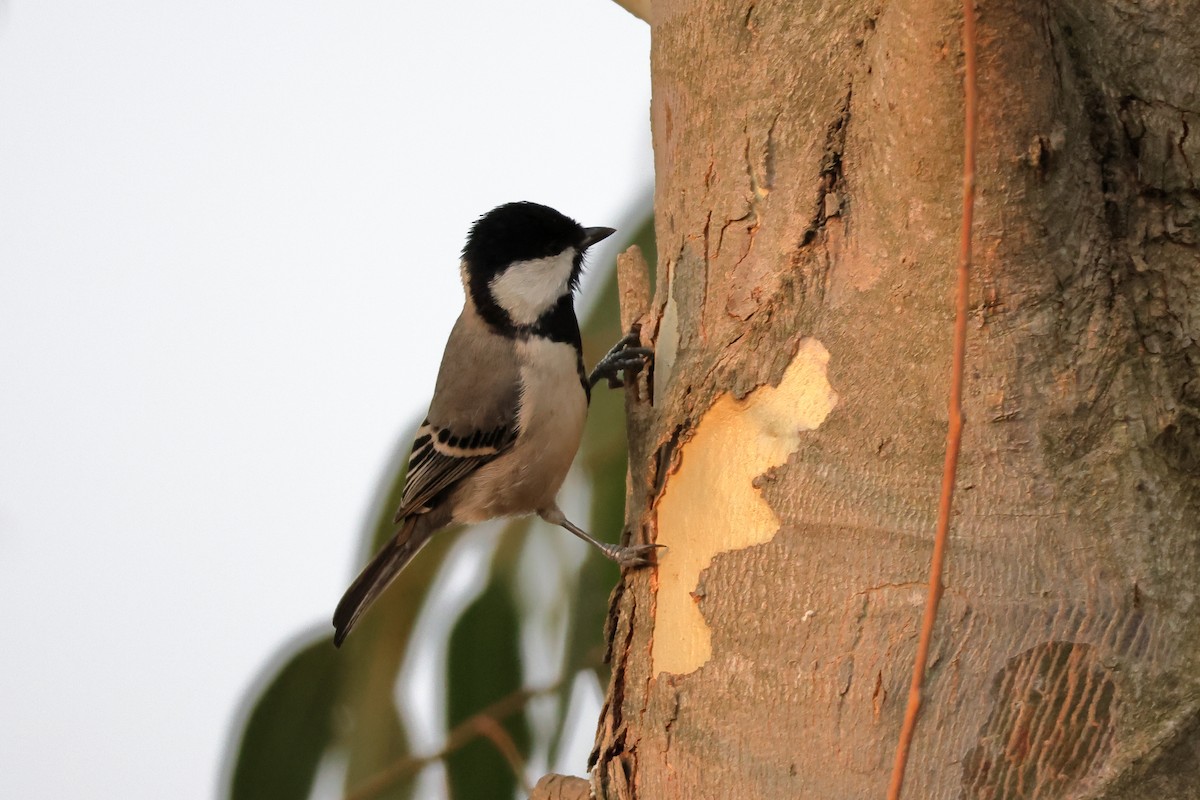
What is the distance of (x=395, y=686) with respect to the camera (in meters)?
1.98

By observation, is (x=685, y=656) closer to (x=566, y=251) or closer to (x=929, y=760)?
(x=929, y=760)

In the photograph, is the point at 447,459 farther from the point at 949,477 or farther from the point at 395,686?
the point at 949,477

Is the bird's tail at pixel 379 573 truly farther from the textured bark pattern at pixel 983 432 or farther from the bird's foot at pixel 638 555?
the textured bark pattern at pixel 983 432

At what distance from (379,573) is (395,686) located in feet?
0.76

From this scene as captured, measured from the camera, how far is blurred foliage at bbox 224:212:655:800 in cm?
189

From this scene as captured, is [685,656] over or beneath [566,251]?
beneath

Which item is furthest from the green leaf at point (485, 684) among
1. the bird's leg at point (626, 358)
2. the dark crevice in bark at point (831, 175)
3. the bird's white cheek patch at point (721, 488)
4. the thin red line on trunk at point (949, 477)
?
the thin red line on trunk at point (949, 477)

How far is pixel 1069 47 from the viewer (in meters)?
A: 1.04

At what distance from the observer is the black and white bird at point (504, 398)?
1.83 meters

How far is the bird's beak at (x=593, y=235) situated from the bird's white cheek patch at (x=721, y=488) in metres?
0.79

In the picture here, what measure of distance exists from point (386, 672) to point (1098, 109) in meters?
1.46

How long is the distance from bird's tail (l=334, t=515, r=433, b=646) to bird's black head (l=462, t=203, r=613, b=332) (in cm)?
38

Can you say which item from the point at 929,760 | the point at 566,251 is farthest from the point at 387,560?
the point at 929,760

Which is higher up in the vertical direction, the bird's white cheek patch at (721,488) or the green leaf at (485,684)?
the bird's white cheek patch at (721,488)
